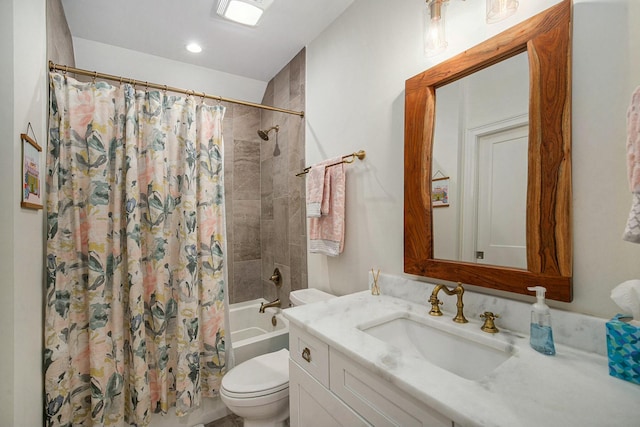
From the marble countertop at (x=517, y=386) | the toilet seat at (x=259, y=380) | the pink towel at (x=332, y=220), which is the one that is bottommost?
the toilet seat at (x=259, y=380)

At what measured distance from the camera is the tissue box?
0.64m

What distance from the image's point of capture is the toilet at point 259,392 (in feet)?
4.61

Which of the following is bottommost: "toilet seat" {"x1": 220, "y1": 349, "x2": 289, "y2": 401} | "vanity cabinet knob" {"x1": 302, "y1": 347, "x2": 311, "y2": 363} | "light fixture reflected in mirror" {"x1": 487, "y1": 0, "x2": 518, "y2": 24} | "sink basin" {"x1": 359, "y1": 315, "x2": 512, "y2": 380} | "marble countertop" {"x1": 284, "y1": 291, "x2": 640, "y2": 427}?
"toilet seat" {"x1": 220, "y1": 349, "x2": 289, "y2": 401}

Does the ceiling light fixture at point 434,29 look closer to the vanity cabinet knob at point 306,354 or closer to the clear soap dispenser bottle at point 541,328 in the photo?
the clear soap dispenser bottle at point 541,328

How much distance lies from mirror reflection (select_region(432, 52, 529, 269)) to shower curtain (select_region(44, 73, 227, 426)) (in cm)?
138

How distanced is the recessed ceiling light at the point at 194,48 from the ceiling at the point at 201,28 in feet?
0.12

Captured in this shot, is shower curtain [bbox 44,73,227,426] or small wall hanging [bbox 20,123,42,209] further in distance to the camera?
shower curtain [bbox 44,73,227,426]

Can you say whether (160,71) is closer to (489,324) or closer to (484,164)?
(484,164)

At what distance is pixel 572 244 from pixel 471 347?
45 centimetres

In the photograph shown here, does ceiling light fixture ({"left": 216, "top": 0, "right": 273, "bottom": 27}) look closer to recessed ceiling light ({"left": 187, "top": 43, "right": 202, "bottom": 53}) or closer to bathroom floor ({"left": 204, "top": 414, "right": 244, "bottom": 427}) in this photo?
recessed ceiling light ({"left": 187, "top": 43, "right": 202, "bottom": 53})

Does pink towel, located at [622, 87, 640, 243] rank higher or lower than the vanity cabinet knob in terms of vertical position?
higher

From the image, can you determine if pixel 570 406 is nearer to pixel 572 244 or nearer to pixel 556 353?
pixel 556 353

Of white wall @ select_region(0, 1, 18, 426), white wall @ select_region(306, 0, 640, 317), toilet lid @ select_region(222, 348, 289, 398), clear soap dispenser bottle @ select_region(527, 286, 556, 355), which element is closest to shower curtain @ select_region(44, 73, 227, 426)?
toilet lid @ select_region(222, 348, 289, 398)

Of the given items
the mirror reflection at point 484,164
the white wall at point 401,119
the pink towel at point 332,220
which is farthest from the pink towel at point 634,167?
the pink towel at point 332,220
